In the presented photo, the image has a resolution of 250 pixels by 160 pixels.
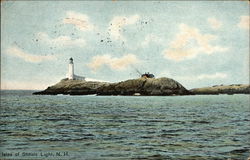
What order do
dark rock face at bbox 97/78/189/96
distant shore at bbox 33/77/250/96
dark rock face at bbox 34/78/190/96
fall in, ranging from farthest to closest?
dark rock face at bbox 97/78/189/96, dark rock face at bbox 34/78/190/96, distant shore at bbox 33/77/250/96

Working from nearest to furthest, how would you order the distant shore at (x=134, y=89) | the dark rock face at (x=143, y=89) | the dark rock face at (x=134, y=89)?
1. the distant shore at (x=134, y=89)
2. the dark rock face at (x=134, y=89)
3. the dark rock face at (x=143, y=89)

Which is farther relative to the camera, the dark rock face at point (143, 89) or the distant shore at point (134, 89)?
the dark rock face at point (143, 89)


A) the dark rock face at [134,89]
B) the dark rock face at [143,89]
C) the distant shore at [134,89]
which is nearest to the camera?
the distant shore at [134,89]

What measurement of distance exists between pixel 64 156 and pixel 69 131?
6688mm

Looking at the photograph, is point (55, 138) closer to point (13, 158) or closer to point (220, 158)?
point (13, 158)

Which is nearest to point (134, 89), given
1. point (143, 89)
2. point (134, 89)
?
point (134, 89)

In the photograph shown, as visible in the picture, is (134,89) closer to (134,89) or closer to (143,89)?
(134,89)

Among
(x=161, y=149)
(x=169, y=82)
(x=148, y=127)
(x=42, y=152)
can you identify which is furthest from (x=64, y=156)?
(x=169, y=82)

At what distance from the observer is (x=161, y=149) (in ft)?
46.9

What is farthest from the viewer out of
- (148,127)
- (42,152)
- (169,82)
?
(169,82)

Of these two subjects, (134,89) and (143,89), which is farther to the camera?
(143,89)

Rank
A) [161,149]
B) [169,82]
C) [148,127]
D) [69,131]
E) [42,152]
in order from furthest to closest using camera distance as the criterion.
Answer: [169,82], [148,127], [69,131], [161,149], [42,152]

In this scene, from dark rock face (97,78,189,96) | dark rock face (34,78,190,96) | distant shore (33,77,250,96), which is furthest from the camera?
dark rock face (97,78,189,96)

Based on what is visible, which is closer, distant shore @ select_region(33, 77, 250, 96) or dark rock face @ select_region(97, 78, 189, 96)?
distant shore @ select_region(33, 77, 250, 96)
